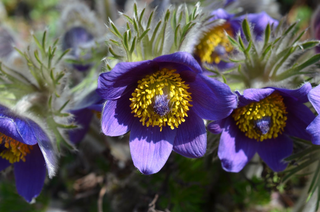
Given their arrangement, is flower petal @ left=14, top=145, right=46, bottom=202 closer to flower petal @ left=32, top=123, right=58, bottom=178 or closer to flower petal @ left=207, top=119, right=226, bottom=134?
flower petal @ left=32, top=123, right=58, bottom=178

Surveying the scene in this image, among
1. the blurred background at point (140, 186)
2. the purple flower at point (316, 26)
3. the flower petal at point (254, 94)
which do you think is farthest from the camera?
the blurred background at point (140, 186)

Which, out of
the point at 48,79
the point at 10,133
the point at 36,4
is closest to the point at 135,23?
the point at 48,79

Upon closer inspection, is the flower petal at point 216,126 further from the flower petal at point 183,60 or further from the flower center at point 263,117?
the flower petal at point 183,60

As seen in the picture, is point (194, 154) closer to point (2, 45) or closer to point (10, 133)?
point (10, 133)

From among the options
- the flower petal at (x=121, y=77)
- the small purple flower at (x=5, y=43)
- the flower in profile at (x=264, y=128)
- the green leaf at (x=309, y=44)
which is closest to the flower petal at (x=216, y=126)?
the flower in profile at (x=264, y=128)

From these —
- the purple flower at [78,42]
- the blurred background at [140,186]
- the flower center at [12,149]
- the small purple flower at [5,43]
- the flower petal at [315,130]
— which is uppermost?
the flower petal at [315,130]
